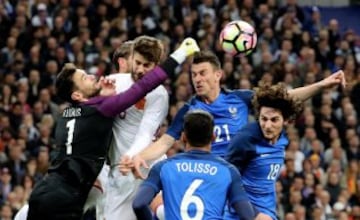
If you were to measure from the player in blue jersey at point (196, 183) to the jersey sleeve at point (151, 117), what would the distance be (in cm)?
138

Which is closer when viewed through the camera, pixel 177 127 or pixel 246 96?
pixel 177 127

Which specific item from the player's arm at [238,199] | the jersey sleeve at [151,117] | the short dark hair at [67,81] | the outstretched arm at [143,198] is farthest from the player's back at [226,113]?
the outstretched arm at [143,198]

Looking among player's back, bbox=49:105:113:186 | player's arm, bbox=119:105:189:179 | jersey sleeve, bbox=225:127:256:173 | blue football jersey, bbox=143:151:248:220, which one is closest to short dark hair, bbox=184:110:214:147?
blue football jersey, bbox=143:151:248:220

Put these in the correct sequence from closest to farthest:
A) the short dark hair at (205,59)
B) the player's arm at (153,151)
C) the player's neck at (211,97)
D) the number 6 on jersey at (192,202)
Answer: the number 6 on jersey at (192,202)
the player's arm at (153,151)
the short dark hair at (205,59)
the player's neck at (211,97)

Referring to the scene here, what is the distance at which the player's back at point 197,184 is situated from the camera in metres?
10.0

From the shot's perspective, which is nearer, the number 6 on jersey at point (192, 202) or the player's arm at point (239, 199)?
the player's arm at point (239, 199)

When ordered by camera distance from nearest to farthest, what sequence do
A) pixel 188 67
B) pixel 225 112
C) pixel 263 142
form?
1. pixel 263 142
2. pixel 225 112
3. pixel 188 67

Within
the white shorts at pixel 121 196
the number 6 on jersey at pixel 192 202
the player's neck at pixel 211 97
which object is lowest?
the white shorts at pixel 121 196

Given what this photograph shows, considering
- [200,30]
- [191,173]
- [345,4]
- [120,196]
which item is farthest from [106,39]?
[191,173]

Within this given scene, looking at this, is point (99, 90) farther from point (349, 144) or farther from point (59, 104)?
point (349, 144)

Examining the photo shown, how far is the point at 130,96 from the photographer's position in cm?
1121

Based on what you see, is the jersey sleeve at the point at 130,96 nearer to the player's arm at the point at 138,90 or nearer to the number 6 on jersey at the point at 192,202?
the player's arm at the point at 138,90

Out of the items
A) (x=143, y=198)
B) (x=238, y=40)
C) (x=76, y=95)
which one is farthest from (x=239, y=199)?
(x=238, y=40)

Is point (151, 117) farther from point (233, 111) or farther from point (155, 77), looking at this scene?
point (233, 111)
